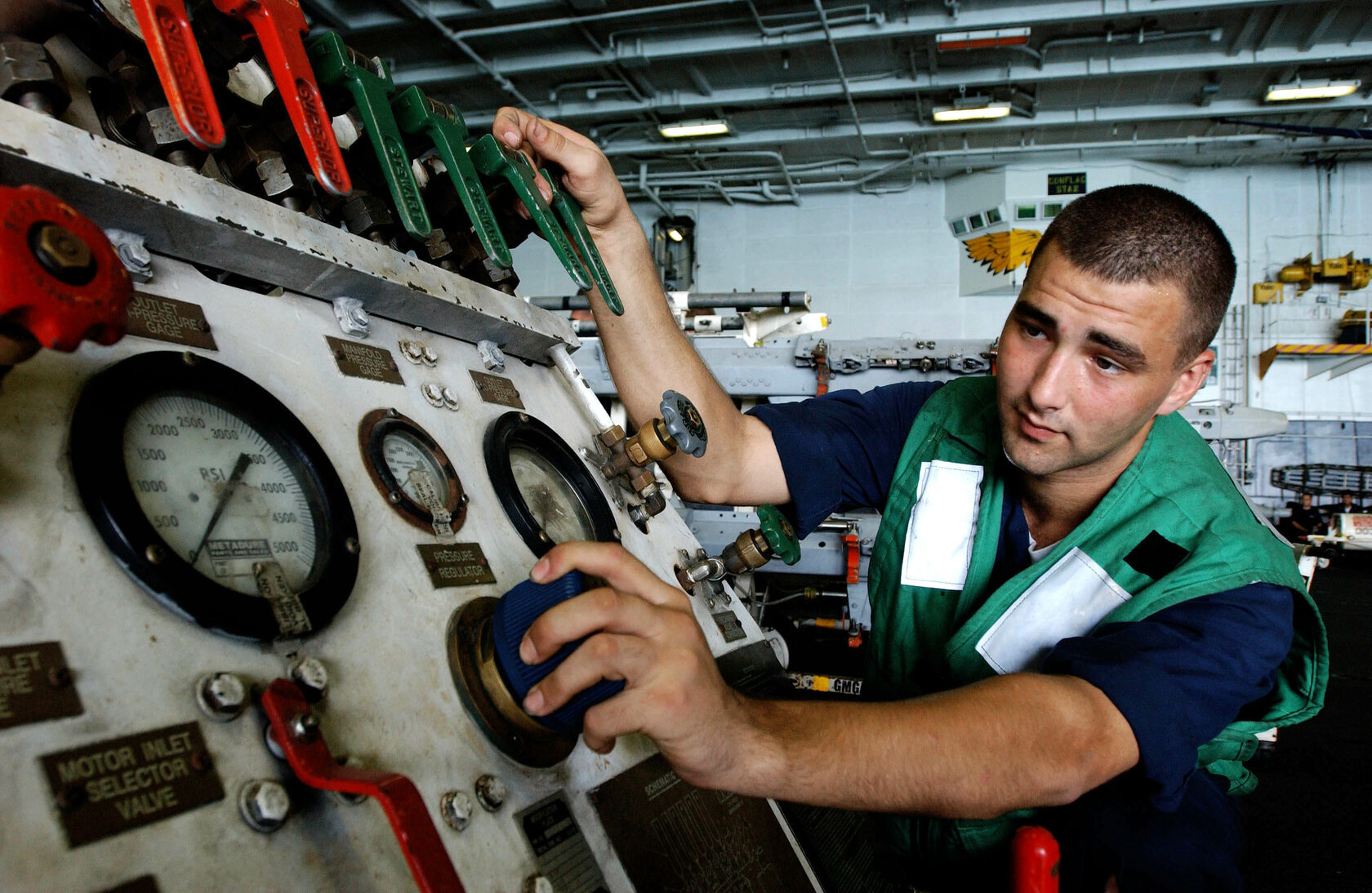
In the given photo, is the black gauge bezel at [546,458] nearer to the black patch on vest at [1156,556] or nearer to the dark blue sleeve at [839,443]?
the dark blue sleeve at [839,443]

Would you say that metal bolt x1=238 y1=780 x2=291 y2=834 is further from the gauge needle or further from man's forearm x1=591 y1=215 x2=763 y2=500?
man's forearm x1=591 y1=215 x2=763 y2=500

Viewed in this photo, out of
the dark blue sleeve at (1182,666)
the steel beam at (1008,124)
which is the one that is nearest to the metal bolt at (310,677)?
the dark blue sleeve at (1182,666)

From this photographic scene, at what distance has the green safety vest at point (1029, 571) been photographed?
101 cm

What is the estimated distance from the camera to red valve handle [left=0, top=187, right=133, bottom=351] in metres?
0.40

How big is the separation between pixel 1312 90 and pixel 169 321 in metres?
9.30

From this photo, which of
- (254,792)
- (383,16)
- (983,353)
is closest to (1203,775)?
(254,792)

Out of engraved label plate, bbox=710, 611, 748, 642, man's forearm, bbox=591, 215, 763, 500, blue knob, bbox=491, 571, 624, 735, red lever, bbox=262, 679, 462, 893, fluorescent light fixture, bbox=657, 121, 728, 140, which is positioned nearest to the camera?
red lever, bbox=262, 679, 462, 893

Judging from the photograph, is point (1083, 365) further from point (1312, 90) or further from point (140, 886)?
point (1312, 90)

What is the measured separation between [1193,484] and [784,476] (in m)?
0.65

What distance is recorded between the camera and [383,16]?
6359mm

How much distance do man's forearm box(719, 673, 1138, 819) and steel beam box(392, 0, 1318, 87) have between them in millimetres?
6473

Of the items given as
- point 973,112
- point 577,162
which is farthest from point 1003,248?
point 577,162

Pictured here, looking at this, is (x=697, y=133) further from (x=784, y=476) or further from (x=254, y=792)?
(x=254, y=792)

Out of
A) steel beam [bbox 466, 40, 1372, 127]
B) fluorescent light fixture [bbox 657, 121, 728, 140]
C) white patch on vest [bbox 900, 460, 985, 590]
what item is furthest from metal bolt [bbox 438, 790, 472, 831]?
fluorescent light fixture [bbox 657, 121, 728, 140]
